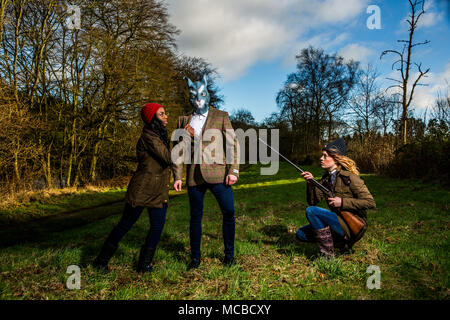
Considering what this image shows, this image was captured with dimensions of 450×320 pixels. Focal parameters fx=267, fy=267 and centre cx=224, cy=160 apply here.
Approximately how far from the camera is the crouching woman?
3.41m

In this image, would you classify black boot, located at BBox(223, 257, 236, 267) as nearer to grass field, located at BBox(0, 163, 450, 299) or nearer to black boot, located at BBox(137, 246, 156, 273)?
grass field, located at BBox(0, 163, 450, 299)

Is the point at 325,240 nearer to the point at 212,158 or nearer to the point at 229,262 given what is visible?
the point at 229,262

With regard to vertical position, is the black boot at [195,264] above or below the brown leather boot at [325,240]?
below

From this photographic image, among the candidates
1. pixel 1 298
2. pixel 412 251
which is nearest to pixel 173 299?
pixel 1 298

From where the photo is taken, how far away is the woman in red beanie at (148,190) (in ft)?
10.6

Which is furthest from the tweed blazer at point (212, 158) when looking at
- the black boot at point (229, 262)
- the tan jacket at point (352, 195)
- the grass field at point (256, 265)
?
the tan jacket at point (352, 195)

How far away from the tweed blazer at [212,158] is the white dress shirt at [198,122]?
9 centimetres

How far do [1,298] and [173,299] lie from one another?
176cm

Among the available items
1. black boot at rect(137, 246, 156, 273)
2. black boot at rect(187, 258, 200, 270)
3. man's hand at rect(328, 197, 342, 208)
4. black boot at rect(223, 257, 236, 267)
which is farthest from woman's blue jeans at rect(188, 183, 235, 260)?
man's hand at rect(328, 197, 342, 208)

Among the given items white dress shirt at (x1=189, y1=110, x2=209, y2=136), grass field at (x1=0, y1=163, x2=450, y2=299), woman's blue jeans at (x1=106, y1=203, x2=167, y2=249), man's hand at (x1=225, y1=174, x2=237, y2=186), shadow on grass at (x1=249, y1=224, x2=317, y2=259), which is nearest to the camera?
grass field at (x1=0, y1=163, x2=450, y2=299)

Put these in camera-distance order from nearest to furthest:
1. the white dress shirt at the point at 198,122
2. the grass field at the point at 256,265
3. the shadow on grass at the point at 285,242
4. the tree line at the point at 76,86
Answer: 1. the grass field at the point at 256,265
2. the white dress shirt at the point at 198,122
3. the shadow on grass at the point at 285,242
4. the tree line at the point at 76,86

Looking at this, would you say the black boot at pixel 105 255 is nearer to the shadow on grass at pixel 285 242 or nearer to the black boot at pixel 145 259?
the black boot at pixel 145 259

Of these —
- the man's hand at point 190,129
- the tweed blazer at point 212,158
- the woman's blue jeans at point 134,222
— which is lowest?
the woman's blue jeans at point 134,222

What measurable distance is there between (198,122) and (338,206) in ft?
7.02
